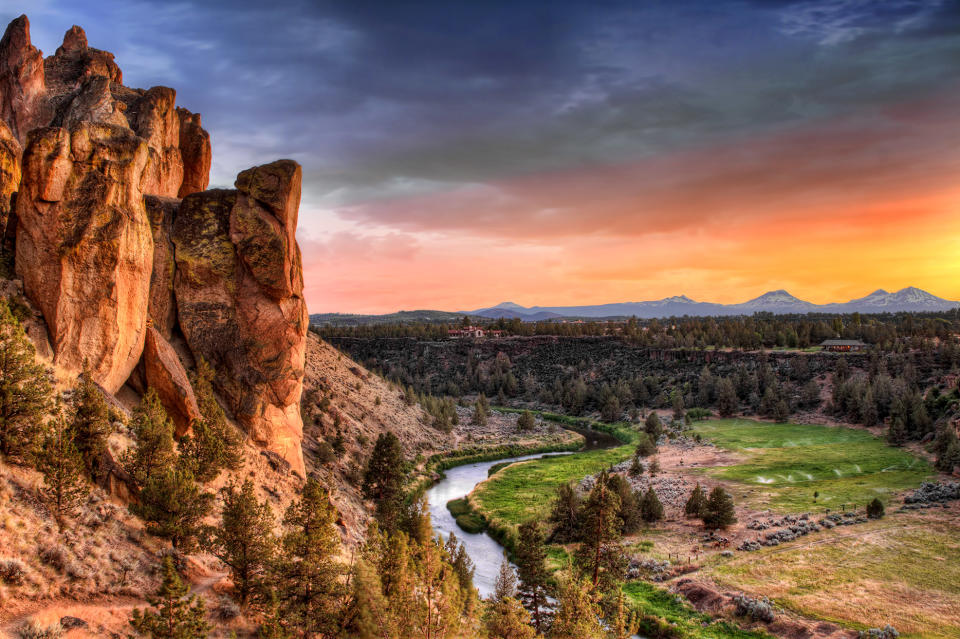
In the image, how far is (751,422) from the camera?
9606cm

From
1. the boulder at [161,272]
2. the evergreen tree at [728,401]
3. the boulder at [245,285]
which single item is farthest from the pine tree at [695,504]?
the evergreen tree at [728,401]

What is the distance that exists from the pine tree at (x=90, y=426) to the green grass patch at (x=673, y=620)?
1164 inches

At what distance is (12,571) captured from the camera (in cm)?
1428

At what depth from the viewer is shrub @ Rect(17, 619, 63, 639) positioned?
12.9m

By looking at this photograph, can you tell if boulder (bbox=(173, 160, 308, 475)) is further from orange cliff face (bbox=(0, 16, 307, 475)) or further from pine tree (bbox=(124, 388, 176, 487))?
pine tree (bbox=(124, 388, 176, 487))

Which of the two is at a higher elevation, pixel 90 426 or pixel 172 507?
pixel 90 426

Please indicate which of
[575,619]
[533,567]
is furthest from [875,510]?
[575,619]

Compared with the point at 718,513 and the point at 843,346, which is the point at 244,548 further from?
the point at 843,346

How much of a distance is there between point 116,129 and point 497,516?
43523mm

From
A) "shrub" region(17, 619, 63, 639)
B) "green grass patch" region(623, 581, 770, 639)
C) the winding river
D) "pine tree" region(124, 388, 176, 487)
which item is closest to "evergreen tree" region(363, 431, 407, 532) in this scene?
the winding river

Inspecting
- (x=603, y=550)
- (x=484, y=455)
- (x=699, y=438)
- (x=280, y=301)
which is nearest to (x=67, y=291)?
(x=280, y=301)

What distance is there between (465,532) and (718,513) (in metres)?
22.3

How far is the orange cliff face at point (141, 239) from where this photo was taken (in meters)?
21.1

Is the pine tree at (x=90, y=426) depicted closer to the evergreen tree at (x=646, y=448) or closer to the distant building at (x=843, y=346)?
the evergreen tree at (x=646, y=448)
